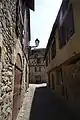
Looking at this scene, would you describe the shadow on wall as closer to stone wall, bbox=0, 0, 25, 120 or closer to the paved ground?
the paved ground

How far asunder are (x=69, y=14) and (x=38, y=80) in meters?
27.3

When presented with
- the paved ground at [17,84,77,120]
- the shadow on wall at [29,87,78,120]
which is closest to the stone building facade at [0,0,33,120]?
the paved ground at [17,84,77,120]

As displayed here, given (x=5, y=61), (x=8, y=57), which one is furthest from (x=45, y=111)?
(x=5, y=61)

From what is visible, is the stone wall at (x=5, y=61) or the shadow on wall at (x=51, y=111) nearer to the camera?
the stone wall at (x=5, y=61)

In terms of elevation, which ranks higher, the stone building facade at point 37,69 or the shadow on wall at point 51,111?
the stone building facade at point 37,69

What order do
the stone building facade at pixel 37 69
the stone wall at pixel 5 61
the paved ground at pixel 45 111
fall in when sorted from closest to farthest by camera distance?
the stone wall at pixel 5 61 → the paved ground at pixel 45 111 → the stone building facade at pixel 37 69

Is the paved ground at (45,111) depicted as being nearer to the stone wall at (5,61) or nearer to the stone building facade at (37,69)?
the stone wall at (5,61)

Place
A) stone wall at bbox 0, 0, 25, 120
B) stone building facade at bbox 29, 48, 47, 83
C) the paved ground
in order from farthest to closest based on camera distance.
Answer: stone building facade at bbox 29, 48, 47, 83 < the paved ground < stone wall at bbox 0, 0, 25, 120

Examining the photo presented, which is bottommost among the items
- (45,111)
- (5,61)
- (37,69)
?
(45,111)

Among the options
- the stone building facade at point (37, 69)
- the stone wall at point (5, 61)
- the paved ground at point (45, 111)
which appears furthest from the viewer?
the stone building facade at point (37, 69)

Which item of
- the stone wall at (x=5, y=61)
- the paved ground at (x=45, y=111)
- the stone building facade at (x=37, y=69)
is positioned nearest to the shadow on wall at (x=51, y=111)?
the paved ground at (x=45, y=111)

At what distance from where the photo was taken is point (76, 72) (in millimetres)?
5871

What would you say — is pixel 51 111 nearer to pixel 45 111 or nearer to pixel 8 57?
pixel 45 111

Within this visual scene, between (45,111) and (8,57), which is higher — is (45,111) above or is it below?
below
